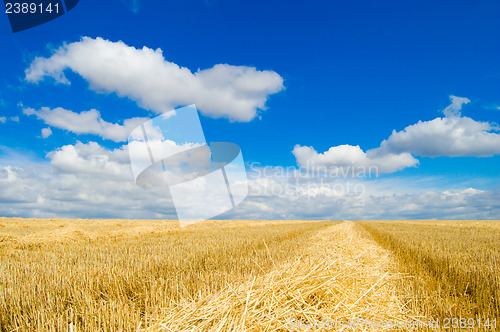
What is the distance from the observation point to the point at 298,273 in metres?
3.93

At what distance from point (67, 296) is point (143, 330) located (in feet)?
6.12

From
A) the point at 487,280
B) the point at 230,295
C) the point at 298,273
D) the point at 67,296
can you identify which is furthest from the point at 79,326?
the point at 487,280

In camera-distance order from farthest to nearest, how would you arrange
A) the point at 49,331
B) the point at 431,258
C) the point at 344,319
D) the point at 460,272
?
the point at 431,258 → the point at 460,272 → the point at 344,319 → the point at 49,331

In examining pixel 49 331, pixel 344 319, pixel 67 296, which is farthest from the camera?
pixel 67 296

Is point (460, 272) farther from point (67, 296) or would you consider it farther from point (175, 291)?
point (67, 296)

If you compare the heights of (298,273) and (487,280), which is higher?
(298,273)

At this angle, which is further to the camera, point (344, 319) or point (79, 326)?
point (344, 319)

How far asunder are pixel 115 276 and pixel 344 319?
3.57 m

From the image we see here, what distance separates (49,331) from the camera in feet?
8.71

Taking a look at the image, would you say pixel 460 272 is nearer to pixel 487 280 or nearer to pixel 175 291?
pixel 487 280

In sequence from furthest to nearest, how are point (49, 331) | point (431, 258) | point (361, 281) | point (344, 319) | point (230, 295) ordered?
point (431, 258)
point (361, 281)
point (230, 295)
point (344, 319)
point (49, 331)

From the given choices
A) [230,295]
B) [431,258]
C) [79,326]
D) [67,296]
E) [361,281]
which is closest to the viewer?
[79,326]

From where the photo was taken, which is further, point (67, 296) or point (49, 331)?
point (67, 296)

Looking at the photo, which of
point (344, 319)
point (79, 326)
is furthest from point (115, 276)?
point (344, 319)
